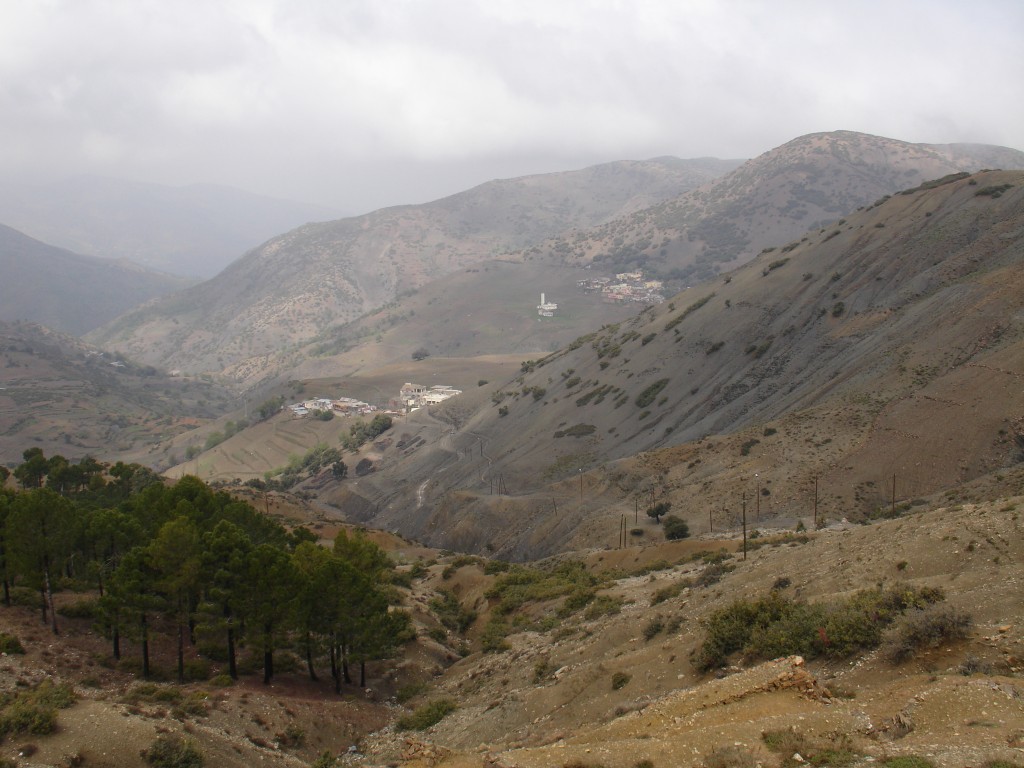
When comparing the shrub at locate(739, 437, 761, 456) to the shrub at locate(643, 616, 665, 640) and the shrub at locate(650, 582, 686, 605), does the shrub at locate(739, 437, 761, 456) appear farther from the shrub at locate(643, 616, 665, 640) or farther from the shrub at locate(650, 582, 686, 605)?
the shrub at locate(643, 616, 665, 640)

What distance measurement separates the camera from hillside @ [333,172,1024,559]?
4412 cm

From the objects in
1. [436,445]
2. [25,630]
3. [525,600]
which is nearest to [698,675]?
[525,600]

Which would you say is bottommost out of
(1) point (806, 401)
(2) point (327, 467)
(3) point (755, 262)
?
(2) point (327, 467)

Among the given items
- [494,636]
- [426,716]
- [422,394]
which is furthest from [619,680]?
[422,394]

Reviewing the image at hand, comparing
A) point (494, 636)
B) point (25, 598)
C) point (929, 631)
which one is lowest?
point (494, 636)

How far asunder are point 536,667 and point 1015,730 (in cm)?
1508

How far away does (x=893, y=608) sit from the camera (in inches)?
637

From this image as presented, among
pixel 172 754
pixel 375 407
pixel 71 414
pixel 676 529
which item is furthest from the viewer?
pixel 71 414

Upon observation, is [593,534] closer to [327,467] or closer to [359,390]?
[327,467]

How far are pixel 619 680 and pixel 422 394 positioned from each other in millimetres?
127582

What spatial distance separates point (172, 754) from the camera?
1658cm

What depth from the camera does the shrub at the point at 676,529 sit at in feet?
144

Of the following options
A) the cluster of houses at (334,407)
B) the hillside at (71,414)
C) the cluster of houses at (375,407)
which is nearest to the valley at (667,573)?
the cluster of houses at (375,407)

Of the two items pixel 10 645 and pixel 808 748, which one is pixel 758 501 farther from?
pixel 10 645
